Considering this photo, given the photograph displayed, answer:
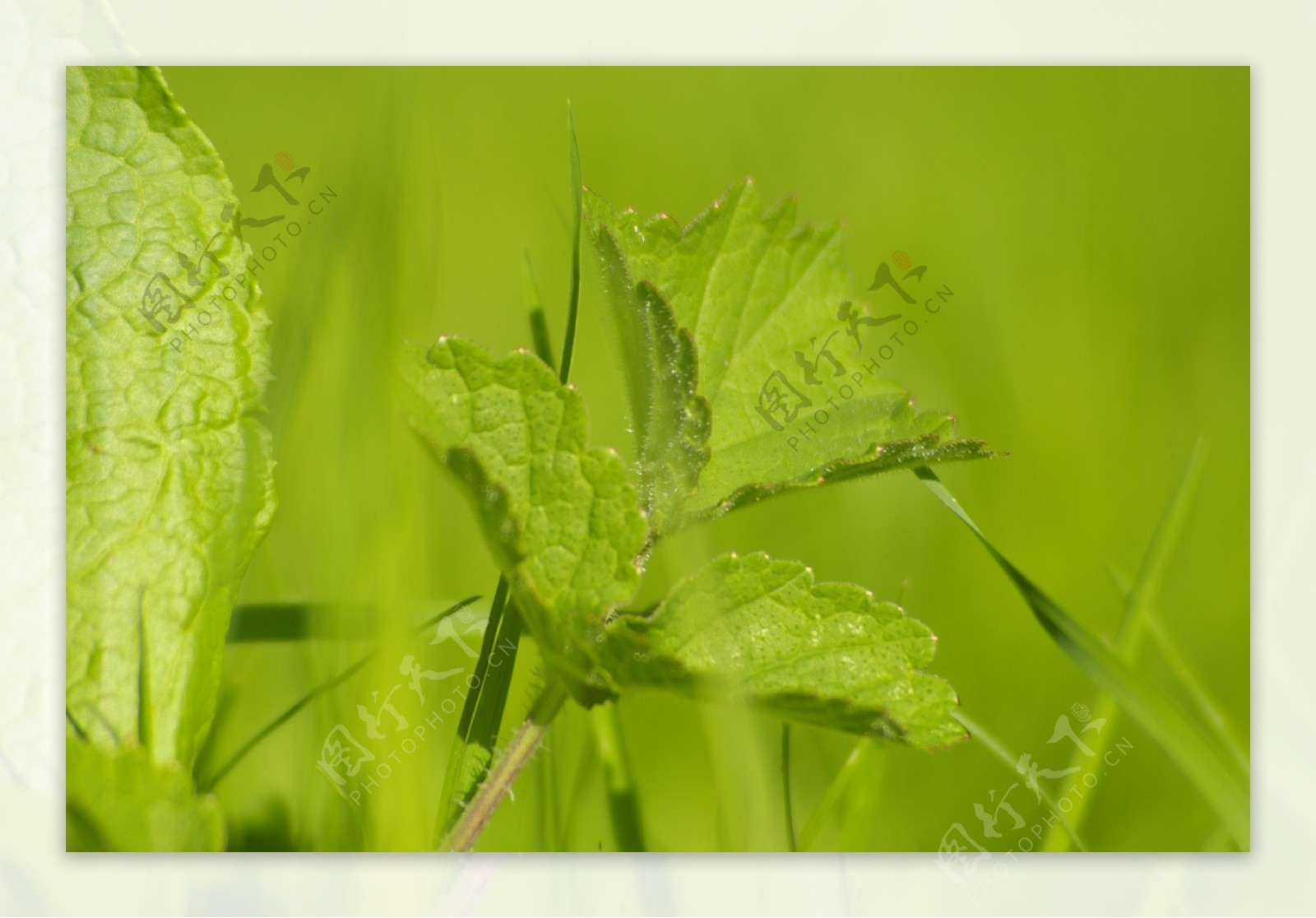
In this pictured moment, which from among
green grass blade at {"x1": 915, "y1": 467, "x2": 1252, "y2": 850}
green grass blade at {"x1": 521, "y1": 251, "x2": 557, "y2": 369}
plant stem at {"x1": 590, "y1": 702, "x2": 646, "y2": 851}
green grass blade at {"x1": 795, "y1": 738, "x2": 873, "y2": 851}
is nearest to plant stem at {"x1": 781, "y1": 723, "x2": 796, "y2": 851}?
green grass blade at {"x1": 795, "y1": 738, "x2": 873, "y2": 851}

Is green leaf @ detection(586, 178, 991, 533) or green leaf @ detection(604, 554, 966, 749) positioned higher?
green leaf @ detection(586, 178, 991, 533)

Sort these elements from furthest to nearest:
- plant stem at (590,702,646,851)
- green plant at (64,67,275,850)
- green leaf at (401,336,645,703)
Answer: plant stem at (590,702,646,851)
green plant at (64,67,275,850)
green leaf at (401,336,645,703)

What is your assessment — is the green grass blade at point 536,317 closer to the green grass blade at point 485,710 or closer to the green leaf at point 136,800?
the green grass blade at point 485,710

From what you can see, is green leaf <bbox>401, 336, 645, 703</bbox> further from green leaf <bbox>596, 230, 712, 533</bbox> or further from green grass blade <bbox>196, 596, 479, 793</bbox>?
green grass blade <bbox>196, 596, 479, 793</bbox>

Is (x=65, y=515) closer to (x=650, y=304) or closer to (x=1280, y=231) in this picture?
(x=650, y=304)

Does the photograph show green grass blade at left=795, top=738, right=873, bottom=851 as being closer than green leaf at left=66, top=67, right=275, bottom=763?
No

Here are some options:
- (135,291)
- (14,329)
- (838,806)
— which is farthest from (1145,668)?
(14,329)

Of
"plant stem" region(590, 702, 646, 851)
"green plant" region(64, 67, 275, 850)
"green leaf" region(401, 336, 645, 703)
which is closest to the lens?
"green leaf" region(401, 336, 645, 703)

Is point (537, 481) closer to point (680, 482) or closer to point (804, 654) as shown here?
point (680, 482)
